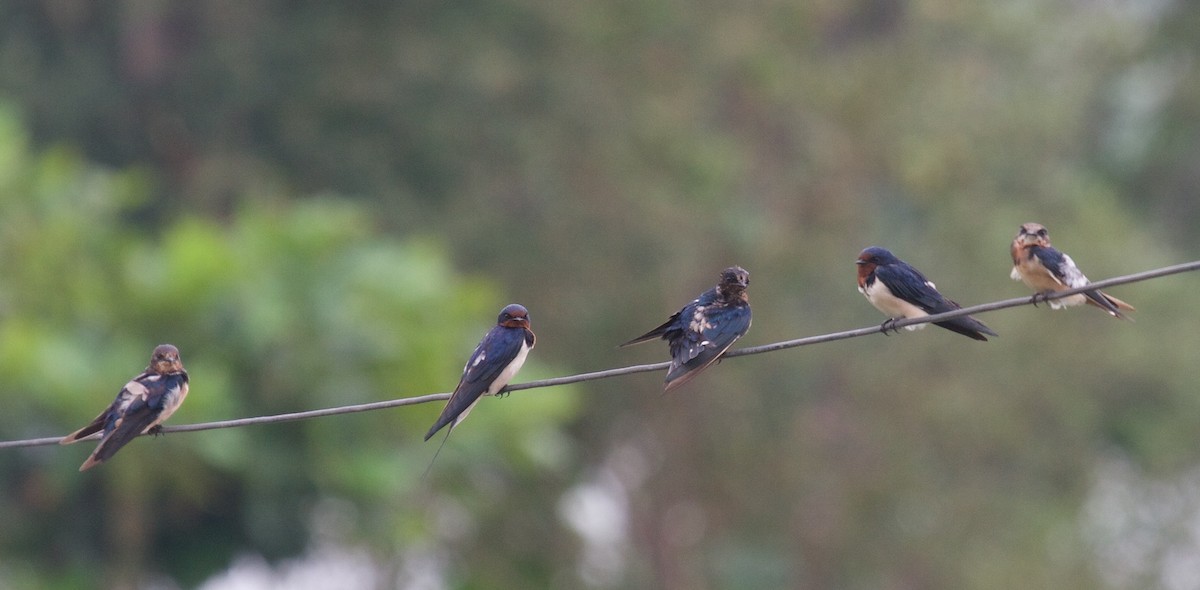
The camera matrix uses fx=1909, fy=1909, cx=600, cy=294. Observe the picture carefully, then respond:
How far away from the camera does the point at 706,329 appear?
8.51 m

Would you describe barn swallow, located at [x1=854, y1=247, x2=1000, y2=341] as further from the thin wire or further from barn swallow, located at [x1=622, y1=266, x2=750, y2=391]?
barn swallow, located at [x1=622, y1=266, x2=750, y2=391]

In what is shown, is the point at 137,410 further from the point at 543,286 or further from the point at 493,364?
the point at 543,286

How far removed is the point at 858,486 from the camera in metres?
24.9

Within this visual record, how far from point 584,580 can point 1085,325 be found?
26.6ft

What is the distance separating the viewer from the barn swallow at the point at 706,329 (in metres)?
8.32

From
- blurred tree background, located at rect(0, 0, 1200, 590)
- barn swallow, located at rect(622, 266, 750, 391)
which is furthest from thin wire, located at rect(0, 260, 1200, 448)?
blurred tree background, located at rect(0, 0, 1200, 590)

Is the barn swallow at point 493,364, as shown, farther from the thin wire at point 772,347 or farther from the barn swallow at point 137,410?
the barn swallow at point 137,410

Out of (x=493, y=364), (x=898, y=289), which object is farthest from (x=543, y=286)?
(x=898, y=289)

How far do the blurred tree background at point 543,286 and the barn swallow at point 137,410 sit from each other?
7.12m

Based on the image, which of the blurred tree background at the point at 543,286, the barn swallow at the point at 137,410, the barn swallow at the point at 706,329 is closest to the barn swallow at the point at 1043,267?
the barn swallow at the point at 706,329

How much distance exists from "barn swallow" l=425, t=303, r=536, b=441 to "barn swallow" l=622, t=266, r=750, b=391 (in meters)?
0.67

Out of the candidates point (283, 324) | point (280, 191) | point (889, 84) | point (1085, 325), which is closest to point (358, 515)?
point (283, 324)

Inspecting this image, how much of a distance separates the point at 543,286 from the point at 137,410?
1419 centimetres

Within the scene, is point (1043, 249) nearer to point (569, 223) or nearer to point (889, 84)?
point (569, 223)
